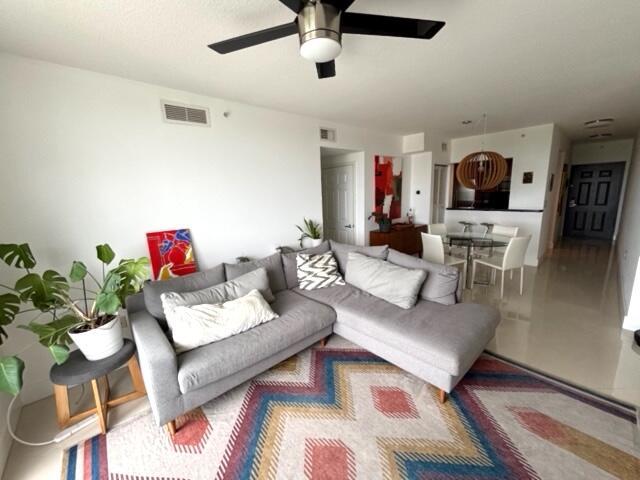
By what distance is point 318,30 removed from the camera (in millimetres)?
1149

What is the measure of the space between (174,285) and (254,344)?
861 mm

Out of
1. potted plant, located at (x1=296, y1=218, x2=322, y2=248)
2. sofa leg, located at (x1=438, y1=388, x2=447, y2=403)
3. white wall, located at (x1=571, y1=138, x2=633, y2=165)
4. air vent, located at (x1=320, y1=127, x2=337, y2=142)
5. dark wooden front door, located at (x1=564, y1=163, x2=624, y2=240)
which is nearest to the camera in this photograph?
sofa leg, located at (x1=438, y1=388, x2=447, y2=403)

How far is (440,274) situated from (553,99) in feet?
8.76

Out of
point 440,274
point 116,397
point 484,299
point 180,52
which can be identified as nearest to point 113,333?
point 116,397

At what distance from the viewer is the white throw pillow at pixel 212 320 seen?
1.79 metres

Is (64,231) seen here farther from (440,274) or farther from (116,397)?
(440,274)

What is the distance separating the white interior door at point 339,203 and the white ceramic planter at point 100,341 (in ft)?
11.9

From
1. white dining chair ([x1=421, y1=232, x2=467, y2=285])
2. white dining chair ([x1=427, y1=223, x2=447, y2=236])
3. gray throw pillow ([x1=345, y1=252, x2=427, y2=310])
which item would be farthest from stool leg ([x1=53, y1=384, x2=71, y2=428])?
white dining chair ([x1=427, y1=223, x2=447, y2=236])

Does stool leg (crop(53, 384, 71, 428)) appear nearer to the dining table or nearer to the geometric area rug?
the geometric area rug

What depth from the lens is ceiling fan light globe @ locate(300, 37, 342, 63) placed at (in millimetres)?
1167

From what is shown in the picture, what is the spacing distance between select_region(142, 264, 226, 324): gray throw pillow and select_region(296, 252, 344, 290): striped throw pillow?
781mm

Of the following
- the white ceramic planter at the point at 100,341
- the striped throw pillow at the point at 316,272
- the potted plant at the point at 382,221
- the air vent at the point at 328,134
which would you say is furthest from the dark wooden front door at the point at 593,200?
the white ceramic planter at the point at 100,341

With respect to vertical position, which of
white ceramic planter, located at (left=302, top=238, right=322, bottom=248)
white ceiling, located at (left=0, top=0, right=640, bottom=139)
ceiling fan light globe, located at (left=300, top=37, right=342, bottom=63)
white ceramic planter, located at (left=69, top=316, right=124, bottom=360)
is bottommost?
white ceramic planter, located at (left=69, top=316, right=124, bottom=360)

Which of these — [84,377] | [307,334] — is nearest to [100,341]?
[84,377]
